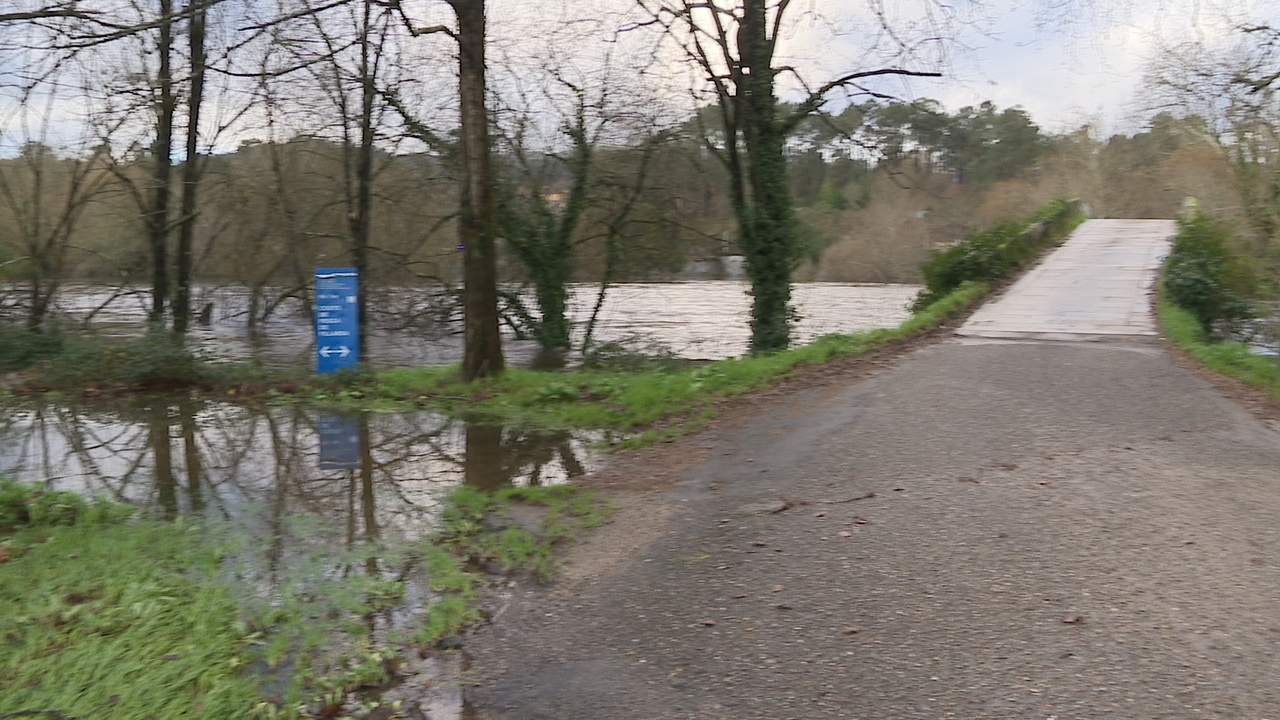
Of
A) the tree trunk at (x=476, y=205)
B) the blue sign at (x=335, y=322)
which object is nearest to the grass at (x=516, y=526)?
the tree trunk at (x=476, y=205)

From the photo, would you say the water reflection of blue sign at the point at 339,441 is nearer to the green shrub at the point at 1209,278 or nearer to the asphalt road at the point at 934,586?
the asphalt road at the point at 934,586

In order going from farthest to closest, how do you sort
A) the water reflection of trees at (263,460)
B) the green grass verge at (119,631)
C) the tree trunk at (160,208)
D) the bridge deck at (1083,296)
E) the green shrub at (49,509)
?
the tree trunk at (160,208)
the bridge deck at (1083,296)
the water reflection of trees at (263,460)
the green shrub at (49,509)
the green grass verge at (119,631)

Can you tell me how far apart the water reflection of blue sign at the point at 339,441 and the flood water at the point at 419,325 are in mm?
3653

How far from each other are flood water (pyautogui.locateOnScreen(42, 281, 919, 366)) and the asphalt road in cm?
873

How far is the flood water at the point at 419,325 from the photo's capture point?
1614 cm

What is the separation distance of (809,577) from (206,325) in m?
20.1

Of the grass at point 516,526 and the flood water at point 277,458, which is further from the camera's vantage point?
the flood water at point 277,458

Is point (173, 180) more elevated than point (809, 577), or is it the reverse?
point (173, 180)

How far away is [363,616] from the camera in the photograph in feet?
15.4

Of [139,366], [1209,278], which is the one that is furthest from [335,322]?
[1209,278]

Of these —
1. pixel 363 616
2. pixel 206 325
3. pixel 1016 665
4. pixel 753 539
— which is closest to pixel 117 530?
pixel 363 616

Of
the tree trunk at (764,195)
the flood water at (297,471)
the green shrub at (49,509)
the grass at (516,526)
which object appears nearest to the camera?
the flood water at (297,471)

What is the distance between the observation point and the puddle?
484 cm

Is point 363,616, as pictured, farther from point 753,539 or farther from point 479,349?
point 479,349
